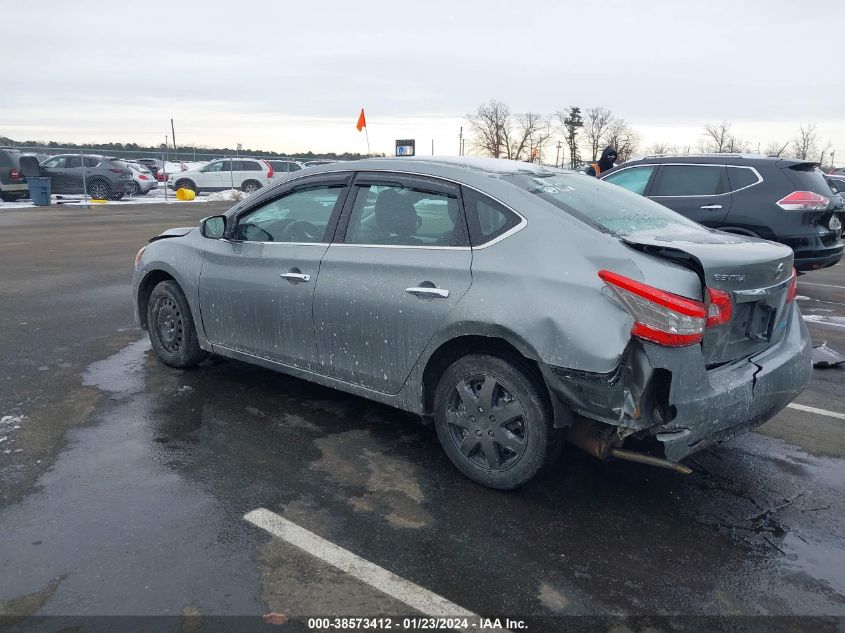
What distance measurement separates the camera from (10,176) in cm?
2486

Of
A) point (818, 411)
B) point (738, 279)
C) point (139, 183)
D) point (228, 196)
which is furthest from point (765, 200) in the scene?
point (139, 183)

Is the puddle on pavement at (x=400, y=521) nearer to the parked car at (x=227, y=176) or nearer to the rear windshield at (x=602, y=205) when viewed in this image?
the rear windshield at (x=602, y=205)

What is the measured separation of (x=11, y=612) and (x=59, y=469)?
132cm

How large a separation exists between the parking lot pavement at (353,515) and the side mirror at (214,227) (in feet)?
3.72

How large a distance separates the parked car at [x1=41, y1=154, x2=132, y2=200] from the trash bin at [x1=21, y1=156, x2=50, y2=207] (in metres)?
1.22

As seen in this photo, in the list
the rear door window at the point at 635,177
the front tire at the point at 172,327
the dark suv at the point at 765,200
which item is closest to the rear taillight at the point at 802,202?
the dark suv at the point at 765,200

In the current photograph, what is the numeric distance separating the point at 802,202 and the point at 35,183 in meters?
23.9

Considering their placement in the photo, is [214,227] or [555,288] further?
[214,227]

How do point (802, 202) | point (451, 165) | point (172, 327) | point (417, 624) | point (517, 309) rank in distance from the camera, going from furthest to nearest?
point (802, 202), point (172, 327), point (451, 165), point (517, 309), point (417, 624)

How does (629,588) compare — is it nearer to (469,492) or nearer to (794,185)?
(469,492)

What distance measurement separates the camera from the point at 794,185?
817 centimetres

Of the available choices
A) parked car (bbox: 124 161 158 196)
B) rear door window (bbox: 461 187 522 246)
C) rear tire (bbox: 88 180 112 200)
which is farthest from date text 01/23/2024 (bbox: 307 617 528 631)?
parked car (bbox: 124 161 158 196)

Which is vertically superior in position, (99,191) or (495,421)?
(99,191)

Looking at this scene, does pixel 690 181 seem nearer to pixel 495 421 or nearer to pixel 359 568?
pixel 495 421
